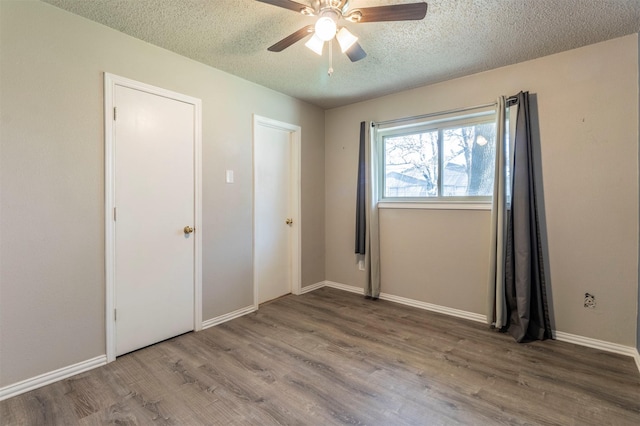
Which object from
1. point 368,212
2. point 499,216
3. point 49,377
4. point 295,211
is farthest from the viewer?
point 295,211

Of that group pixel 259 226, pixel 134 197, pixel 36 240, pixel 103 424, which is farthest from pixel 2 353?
pixel 259 226

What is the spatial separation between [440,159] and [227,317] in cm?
280

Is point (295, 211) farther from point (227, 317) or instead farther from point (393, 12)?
point (393, 12)

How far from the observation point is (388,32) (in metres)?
2.25

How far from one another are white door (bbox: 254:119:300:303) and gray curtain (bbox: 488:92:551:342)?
88.4 inches

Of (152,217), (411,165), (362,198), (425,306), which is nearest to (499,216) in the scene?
(411,165)

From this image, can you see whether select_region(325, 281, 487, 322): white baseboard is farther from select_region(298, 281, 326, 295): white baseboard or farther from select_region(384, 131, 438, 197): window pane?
select_region(384, 131, 438, 197): window pane

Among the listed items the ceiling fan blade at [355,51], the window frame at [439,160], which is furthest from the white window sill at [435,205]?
the ceiling fan blade at [355,51]

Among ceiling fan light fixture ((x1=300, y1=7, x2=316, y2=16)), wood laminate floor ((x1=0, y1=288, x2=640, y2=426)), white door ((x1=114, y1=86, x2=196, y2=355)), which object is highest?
ceiling fan light fixture ((x1=300, y1=7, x2=316, y2=16))

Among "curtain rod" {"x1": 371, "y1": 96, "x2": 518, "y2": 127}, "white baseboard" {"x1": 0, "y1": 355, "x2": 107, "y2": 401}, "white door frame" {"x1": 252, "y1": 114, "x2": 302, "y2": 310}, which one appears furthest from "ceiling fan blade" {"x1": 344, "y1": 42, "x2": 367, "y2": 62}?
"white baseboard" {"x1": 0, "y1": 355, "x2": 107, "y2": 401}

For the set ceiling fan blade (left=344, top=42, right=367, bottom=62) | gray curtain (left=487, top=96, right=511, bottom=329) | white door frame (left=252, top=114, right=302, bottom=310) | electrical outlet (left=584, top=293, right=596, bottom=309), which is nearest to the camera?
ceiling fan blade (left=344, top=42, right=367, bottom=62)

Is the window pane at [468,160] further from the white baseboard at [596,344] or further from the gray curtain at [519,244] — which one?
the white baseboard at [596,344]

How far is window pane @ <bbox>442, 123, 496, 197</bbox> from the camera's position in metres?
3.00

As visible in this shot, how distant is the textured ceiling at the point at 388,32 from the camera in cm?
197
